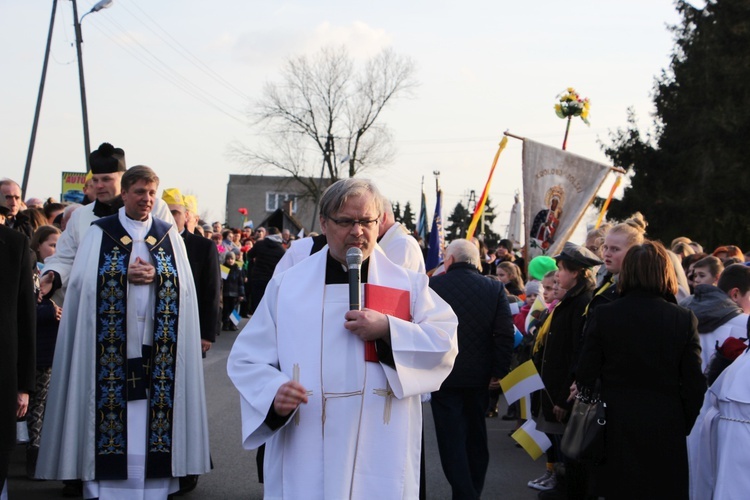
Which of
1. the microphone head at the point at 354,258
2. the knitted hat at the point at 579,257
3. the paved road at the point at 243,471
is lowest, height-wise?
the paved road at the point at 243,471

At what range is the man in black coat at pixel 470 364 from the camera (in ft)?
22.3

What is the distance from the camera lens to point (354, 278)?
3.62m

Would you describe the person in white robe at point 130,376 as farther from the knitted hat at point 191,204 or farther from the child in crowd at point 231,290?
the child in crowd at point 231,290

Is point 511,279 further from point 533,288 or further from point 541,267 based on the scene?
point 541,267

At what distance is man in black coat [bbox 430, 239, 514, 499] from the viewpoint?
6797 mm

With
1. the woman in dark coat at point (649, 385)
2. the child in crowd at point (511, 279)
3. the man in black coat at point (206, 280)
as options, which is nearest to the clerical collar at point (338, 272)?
the woman in dark coat at point (649, 385)

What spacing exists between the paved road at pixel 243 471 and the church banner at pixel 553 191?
293cm

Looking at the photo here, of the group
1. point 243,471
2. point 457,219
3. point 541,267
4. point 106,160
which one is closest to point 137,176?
point 106,160

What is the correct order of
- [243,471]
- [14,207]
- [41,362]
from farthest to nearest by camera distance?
[14,207]
[243,471]
[41,362]

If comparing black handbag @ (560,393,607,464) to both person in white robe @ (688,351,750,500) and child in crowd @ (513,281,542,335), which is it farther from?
child in crowd @ (513,281,542,335)

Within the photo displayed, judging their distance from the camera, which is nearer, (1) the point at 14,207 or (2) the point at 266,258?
(1) the point at 14,207

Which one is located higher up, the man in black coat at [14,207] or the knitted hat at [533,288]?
the man in black coat at [14,207]

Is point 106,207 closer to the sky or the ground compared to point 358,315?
closer to the sky

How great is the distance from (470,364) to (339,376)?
3276mm
